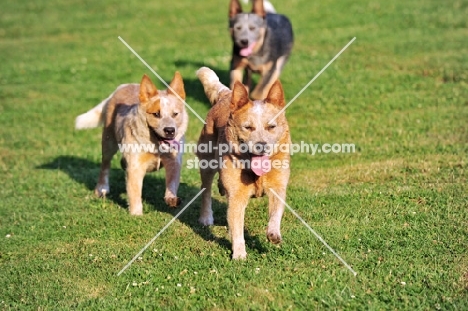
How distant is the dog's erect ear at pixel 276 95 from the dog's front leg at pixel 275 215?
858mm

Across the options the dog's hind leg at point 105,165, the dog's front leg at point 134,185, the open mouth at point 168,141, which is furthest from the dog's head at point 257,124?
the dog's hind leg at point 105,165

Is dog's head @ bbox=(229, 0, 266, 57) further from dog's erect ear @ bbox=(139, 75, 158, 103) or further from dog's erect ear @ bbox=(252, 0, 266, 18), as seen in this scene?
dog's erect ear @ bbox=(139, 75, 158, 103)

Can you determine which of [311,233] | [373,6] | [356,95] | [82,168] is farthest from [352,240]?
[373,6]

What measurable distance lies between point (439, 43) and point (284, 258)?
41.9 ft

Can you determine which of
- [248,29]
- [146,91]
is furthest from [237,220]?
[248,29]

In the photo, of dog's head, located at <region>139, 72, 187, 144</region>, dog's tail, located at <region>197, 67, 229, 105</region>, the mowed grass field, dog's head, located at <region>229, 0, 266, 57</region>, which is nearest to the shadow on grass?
the mowed grass field

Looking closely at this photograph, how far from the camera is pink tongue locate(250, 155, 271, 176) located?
6688 mm

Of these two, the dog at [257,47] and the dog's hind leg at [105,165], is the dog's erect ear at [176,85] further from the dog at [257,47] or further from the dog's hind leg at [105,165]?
the dog at [257,47]

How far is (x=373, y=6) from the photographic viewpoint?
23.0 m

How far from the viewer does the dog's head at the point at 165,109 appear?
8555 millimetres

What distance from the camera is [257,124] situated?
21.7ft

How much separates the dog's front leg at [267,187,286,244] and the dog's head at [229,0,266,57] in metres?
7.06

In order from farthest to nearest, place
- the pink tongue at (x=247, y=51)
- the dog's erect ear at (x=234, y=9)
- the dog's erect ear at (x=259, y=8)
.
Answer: the dog's erect ear at (x=234, y=9)
the dog's erect ear at (x=259, y=8)
the pink tongue at (x=247, y=51)

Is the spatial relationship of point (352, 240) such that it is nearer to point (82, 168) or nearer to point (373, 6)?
point (82, 168)
